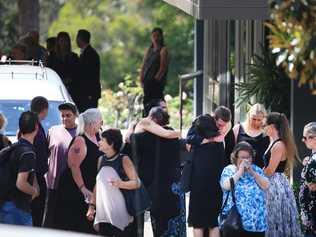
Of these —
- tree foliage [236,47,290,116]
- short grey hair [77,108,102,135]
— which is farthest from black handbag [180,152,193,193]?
tree foliage [236,47,290,116]

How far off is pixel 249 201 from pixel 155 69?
9483 mm

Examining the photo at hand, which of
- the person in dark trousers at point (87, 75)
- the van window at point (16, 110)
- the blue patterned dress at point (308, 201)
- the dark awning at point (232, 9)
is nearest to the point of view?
the blue patterned dress at point (308, 201)

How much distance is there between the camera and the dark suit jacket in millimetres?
20406

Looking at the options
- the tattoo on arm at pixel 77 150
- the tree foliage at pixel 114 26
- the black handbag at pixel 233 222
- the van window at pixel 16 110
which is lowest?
the black handbag at pixel 233 222

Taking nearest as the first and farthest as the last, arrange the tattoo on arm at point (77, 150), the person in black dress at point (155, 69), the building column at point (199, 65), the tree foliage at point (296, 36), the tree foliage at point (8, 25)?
1. the tree foliage at point (296, 36)
2. the tattoo on arm at point (77, 150)
3. the person in black dress at point (155, 69)
4. the building column at point (199, 65)
5. the tree foliage at point (8, 25)

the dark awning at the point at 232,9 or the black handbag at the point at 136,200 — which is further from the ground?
the dark awning at the point at 232,9

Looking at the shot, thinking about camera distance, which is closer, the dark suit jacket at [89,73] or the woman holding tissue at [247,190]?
the woman holding tissue at [247,190]

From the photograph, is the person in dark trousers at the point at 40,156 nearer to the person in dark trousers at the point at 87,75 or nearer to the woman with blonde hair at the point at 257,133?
the woman with blonde hair at the point at 257,133

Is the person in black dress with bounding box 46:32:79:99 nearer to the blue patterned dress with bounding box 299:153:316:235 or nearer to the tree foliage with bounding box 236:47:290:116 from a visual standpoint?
the tree foliage with bounding box 236:47:290:116

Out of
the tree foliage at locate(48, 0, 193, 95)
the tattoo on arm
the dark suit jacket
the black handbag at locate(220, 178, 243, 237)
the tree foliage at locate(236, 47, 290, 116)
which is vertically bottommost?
the black handbag at locate(220, 178, 243, 237)

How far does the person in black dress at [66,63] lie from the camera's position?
2048 cm

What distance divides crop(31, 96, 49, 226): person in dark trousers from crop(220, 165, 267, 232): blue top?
172 cm

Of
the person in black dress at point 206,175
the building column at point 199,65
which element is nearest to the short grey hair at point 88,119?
the person in black dress at point 206,175

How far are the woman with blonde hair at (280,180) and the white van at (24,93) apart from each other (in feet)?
8.48
